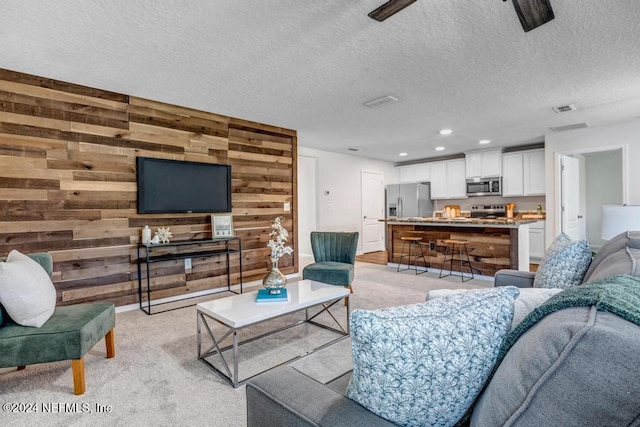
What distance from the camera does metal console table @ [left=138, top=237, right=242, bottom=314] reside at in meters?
3.72

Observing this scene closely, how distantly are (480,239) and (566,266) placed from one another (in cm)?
339

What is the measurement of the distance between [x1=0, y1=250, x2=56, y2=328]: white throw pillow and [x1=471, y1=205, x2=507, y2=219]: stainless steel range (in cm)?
753

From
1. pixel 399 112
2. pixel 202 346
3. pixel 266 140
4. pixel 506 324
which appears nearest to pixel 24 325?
pixel 202 346

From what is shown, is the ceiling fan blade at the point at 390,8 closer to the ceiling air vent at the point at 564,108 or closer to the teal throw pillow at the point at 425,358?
the teal throw pillow at the point at 425,358

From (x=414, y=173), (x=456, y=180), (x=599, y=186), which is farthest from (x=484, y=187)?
(x=599, y=186)

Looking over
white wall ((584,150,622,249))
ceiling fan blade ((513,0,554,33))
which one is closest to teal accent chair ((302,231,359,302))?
ceiling fan blade ((513,0,554,33))

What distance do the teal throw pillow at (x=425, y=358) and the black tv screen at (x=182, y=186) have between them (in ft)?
12.0

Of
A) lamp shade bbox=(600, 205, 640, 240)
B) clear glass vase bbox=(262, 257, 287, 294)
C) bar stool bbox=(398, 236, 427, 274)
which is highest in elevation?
lamp shade bbox=(600, 205, 640, 240)

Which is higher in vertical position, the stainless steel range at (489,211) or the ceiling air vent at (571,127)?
the ceiling air vent at (571,127)

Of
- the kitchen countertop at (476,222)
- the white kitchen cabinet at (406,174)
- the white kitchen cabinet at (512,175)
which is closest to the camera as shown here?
the kitchen countertop at (476,222)

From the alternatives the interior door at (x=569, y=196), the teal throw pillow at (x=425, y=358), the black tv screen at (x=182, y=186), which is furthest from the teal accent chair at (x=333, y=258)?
the interior door at (x=569, y=196)

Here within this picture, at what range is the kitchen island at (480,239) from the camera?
4910mm

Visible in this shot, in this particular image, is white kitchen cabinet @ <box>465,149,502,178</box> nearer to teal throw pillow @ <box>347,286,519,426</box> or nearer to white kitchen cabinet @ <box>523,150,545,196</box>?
white kitchen cabinet @ <box>523,150,545,196</box>

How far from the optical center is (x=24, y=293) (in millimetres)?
1974
